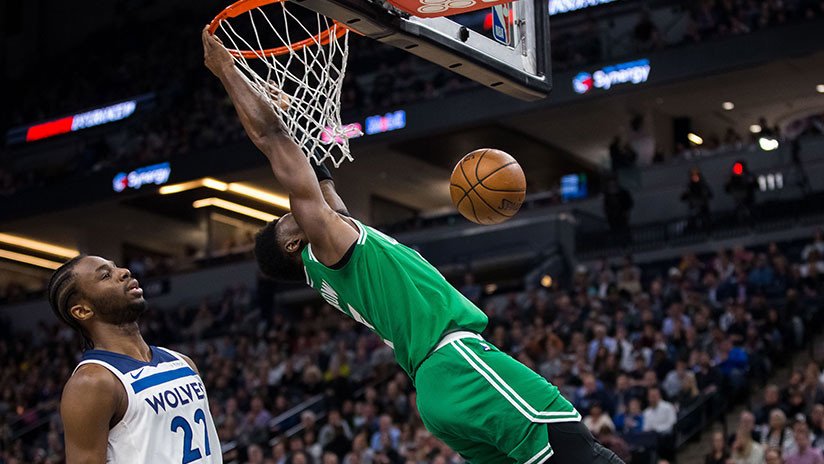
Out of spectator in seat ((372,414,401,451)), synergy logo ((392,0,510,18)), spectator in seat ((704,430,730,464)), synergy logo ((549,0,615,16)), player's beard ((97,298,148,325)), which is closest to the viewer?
player's beard ((97,298,148,325))

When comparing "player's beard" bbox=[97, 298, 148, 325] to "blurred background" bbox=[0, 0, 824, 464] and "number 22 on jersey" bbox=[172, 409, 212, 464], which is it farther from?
"blurred background" bbox=[0, 0, 824, 464]

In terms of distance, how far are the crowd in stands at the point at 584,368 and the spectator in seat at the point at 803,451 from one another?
3 centimetres

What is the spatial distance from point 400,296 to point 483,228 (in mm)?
17063

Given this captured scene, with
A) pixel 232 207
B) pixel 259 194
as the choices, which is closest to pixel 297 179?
pixel 259 194

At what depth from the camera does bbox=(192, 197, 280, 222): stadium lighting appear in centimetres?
2648

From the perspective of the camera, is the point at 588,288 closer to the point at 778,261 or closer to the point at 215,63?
the point at 778,261

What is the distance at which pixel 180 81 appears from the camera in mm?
26047

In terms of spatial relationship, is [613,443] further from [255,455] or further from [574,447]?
[574,447]

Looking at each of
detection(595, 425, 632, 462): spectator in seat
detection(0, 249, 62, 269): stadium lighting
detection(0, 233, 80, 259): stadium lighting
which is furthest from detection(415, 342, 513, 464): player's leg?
detection(0, 249, 62, 269): stadium lighting

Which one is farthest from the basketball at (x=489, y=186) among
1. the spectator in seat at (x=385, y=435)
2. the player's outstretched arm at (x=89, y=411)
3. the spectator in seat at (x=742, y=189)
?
the spectator in seat at (x=742, y=189)

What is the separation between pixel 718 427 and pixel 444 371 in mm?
9153

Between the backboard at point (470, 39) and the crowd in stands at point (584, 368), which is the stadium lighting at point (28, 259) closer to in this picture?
the crowd in stands at point (584, 368)

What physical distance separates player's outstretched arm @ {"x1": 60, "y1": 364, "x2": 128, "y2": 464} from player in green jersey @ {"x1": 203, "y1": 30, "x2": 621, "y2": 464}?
2.42 feet

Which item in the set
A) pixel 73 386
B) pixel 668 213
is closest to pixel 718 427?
pixel 668 213
